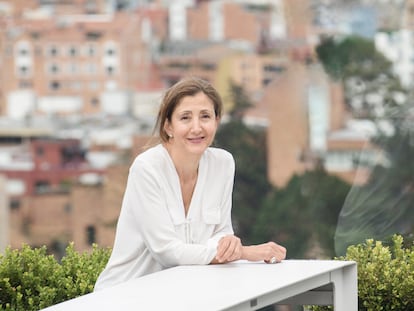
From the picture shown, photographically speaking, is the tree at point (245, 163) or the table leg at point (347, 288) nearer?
the table leg at point (347, 288)

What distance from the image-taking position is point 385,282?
2084mm

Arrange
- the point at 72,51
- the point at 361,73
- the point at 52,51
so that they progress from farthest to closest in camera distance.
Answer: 1. the point at 72,51
2. the point at 52,51
3. the point at 361,73

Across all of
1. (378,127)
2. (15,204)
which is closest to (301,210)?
(378,127)

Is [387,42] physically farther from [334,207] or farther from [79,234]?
[79,234]

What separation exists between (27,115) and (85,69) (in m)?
3.15

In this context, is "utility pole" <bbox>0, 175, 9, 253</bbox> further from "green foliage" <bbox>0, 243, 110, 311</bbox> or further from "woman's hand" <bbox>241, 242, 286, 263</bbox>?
"woman's hand" <bbox>241, 242, 286, 263</bbox>

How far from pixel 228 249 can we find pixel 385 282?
385 mm

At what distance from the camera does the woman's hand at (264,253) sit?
1853 millimetres

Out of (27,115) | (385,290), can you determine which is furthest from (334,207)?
(385,290)

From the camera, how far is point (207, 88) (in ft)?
6.29

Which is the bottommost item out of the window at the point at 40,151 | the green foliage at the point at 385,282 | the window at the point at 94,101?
the window at the point at 40,151

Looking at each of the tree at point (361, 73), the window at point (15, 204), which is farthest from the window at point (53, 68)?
the tree at point (361, 73)

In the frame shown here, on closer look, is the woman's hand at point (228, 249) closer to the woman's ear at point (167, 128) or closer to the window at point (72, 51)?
the woman's ear at point (167, 128)

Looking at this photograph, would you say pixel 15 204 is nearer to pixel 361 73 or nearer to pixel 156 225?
pixel 361 73
